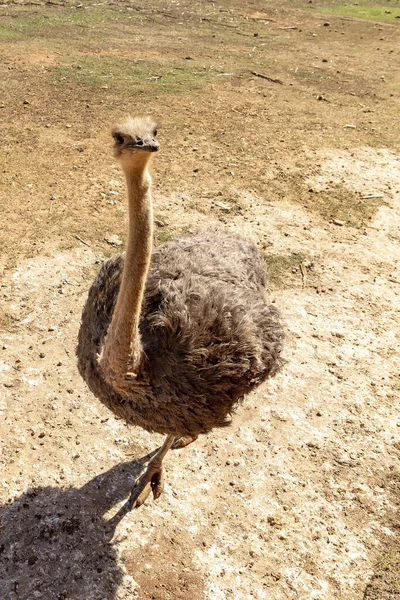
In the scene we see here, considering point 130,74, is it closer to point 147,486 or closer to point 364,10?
point 147,486

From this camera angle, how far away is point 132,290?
2988 mm

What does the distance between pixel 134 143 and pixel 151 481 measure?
2.32 metres

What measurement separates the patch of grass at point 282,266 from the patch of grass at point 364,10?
12291 millimetres

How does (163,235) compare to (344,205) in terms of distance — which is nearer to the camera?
(163,235)

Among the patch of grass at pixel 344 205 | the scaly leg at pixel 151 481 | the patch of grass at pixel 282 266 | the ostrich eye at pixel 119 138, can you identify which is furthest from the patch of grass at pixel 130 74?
the ostrich eye at pixel 119 138

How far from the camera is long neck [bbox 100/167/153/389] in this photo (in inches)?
111

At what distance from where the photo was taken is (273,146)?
852 cm

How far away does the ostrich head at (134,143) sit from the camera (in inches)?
103

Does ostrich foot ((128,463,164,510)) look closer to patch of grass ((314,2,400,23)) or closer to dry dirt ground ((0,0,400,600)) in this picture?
dry dirt ground ((0,0,400,600))

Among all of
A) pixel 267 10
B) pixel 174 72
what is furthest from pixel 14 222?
pixel 267 10

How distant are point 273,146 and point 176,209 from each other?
244 cm

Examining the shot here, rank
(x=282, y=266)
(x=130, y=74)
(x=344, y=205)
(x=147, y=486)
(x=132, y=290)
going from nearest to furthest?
(x=132, y=290) → (x=147, y=486) → (x=282, y=266) → (x=344, y=205) → (x=130, y=74)

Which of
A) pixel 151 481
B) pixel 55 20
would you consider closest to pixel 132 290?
pixel 151 481

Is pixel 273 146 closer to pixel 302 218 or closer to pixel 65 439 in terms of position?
pixel 302 218
